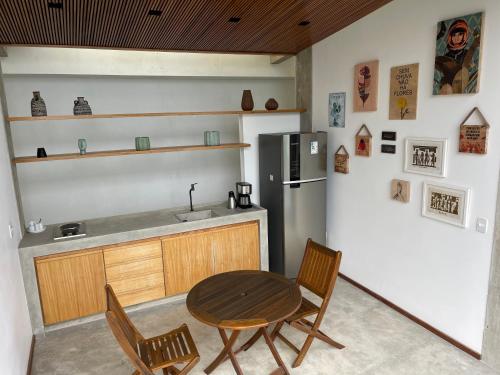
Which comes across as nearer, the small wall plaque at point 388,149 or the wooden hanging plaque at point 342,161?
the small wall plaque at point 388,149

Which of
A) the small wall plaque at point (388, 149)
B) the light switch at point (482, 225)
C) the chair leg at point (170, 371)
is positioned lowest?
the chair leg at point (170, 371)

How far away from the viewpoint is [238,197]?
4.16 m

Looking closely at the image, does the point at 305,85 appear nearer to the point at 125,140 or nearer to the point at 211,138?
the point at 211,138

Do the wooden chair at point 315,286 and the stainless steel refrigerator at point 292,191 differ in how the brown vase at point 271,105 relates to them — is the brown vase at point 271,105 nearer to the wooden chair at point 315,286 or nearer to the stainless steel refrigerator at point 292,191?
the stainless steel refrigerator at point 292,191

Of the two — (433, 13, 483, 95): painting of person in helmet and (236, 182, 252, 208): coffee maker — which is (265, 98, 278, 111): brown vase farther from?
(433, 13, 483, 95): painting of person in helmet

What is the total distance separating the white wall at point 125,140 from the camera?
488 cm

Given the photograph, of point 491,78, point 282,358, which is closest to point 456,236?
point 491,78

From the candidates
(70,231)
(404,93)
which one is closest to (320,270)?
(404,93)

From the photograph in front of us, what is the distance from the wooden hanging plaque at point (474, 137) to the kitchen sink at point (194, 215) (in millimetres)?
2457

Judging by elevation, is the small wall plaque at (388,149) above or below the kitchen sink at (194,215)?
above

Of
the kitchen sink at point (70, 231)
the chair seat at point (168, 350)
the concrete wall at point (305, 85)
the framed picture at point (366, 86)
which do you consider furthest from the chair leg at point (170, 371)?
the concrete wall at point (305, 85)

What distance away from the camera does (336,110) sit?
3949 millimetres

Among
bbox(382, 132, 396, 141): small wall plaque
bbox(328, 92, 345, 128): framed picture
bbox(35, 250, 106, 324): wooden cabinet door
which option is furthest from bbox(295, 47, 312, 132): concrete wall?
bbox(35, 250, 106, 324): wooden cabinet door

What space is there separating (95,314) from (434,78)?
363 centimetres
